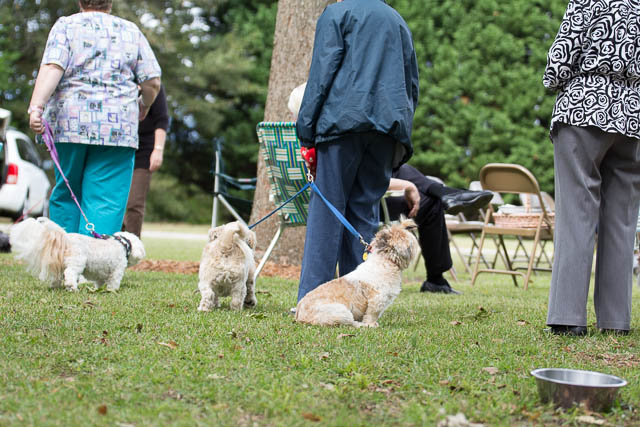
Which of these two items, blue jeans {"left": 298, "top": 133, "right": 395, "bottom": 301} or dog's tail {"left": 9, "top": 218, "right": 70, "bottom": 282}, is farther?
dog's tail {"left": 9, "top": 218, "right": 70, "bottom": 282}

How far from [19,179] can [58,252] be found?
900 cm

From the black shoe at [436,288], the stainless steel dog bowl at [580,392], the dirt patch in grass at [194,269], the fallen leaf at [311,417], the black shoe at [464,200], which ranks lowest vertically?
the dirt patch in grass at [194,269]

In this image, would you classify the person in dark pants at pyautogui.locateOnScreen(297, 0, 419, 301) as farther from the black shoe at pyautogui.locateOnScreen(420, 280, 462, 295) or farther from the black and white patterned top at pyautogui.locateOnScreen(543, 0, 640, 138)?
the black shoe at pyautogui.locateOnScreen(420, 280, 462, 295)

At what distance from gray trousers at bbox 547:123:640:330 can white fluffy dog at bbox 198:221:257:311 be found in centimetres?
173

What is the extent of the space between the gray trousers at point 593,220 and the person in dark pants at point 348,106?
916 mm

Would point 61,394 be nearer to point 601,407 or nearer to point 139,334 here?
point 139,334

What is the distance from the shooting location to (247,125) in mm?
24562

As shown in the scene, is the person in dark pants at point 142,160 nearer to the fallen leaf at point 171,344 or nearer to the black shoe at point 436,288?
the black shoe at point 436,288

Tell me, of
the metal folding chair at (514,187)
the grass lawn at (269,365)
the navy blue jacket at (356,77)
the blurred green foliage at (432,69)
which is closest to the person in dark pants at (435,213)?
the metal folding chair at (514,187)

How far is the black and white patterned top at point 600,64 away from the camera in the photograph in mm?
3537

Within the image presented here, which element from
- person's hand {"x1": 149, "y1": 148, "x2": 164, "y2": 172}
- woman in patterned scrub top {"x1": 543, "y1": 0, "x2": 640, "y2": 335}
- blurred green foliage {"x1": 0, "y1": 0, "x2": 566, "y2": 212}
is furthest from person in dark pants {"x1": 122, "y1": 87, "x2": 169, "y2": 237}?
blurred green foliage {"x1": 0, "y1": 0, "x2": 566, "y2": 212}

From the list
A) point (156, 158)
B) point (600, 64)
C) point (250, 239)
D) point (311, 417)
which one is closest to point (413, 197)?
point (250, 239)

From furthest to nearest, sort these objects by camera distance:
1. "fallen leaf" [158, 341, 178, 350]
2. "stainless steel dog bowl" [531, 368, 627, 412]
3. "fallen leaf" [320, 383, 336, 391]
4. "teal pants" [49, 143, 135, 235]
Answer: "teal pants" [49, 143, 135, 235]
"fallen leaf" [158, 341, 178, 350]
"fallen leaf" [320, 383, 336, 391]
"stainless steel dog bowl" [531, 368, 627, 412]

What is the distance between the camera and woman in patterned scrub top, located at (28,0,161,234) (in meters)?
4.93
